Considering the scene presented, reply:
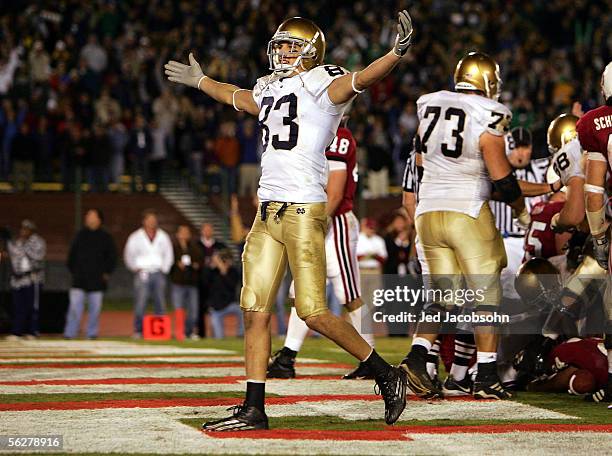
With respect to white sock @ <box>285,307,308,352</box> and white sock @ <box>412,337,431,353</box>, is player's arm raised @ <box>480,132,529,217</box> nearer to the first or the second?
white sock @ <box>412,337,431,353</box>

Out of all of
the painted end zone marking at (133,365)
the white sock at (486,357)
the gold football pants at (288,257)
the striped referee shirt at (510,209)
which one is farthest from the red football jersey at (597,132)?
the painted end zone marking at (133,365)

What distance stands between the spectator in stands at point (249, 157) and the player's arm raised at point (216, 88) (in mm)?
13658

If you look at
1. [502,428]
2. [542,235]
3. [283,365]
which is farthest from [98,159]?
[502,428]

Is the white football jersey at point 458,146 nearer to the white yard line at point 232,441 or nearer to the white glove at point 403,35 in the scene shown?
the white glove at point 403,35

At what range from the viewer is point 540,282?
25.6 ft

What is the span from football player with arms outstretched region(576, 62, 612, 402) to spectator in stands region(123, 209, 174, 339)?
999 centimetres

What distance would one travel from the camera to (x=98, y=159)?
2011cm

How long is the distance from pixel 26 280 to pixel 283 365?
816cm

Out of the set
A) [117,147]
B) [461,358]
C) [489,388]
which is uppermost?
[117,147]

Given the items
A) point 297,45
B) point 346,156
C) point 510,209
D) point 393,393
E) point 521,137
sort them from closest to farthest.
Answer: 1. point 393,393
2. point 297,45
3. point 346,156
4. point 521,137
5. point 510,209

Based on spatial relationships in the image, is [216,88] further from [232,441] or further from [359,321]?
[359,321]

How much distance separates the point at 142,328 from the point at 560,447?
10637 mm

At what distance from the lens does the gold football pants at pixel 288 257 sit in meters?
5.87

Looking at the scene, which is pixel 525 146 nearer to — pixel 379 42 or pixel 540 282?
pixel 540 282
